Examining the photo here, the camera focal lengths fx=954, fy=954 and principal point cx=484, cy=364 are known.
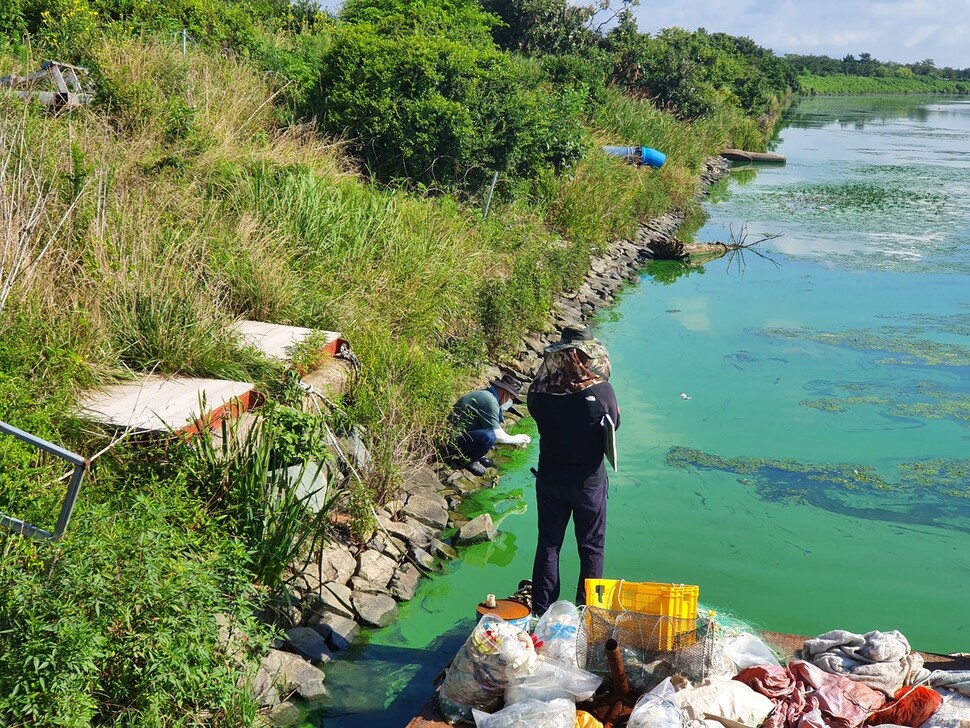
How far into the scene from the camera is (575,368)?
5.89m

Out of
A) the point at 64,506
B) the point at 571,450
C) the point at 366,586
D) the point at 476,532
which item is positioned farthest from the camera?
the point at 476,532

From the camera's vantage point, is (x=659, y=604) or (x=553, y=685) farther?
(x=659, y=604)

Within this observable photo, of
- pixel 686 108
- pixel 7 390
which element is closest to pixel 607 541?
pixel 7 390

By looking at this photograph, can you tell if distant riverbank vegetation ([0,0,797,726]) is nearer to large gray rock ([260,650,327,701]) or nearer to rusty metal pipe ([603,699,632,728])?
large gray rock ([260,650,327,701])

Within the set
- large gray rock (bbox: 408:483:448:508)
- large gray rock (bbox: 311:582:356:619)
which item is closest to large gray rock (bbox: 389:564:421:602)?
large gray rock (bbox: 311:582:356:619)

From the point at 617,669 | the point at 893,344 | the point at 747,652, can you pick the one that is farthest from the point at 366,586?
the point at 893,344

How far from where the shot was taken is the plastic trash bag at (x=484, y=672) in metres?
4.85

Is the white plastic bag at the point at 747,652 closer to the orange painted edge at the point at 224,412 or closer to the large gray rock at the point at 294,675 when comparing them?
the large gray rock at the point at 294,675

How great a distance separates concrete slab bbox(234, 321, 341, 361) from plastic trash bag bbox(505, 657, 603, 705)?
3831 millimetres

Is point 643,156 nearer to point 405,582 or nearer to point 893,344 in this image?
point 893,344

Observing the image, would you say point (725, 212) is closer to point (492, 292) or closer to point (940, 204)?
point (940, 204)

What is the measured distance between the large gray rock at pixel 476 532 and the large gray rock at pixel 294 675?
2178 mm

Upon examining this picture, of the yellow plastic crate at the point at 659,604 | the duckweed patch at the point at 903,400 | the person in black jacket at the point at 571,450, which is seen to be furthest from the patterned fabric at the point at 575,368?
the duckweed patch at the point at 903,400

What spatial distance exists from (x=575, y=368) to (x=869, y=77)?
11669cm
